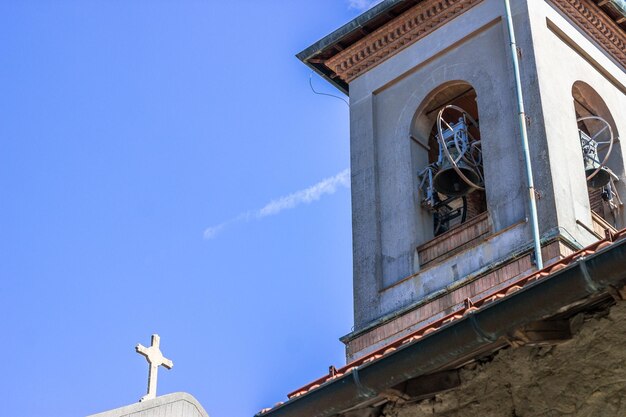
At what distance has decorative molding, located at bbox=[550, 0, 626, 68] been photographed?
53.5 feet

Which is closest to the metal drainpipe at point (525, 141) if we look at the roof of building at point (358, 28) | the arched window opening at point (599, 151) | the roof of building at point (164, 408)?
the arched window opening at point (599, 151)

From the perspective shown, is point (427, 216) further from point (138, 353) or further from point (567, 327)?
point (567, 327)

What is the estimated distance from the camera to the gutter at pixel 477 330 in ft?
25.2

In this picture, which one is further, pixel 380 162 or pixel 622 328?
pixel 380 162

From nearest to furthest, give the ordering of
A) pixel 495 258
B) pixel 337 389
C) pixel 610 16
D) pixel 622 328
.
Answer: pixel 622 328, pixel 337 389, pixel 495 258, pixel 610 16

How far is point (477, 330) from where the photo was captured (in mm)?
8125

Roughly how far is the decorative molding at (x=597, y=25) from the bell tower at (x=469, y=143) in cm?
2

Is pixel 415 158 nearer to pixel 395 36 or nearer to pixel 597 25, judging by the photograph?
pixel 395 36

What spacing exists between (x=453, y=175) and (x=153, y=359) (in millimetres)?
4062

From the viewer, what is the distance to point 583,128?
642 inches

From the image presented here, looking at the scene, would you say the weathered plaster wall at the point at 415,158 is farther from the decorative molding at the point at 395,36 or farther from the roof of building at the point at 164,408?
the roof of building at the point at 164,408

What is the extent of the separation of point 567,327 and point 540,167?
6.13 meters

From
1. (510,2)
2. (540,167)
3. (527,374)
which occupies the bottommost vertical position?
(527,374)

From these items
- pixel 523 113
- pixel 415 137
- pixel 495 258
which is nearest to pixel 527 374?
pixel 495 258
